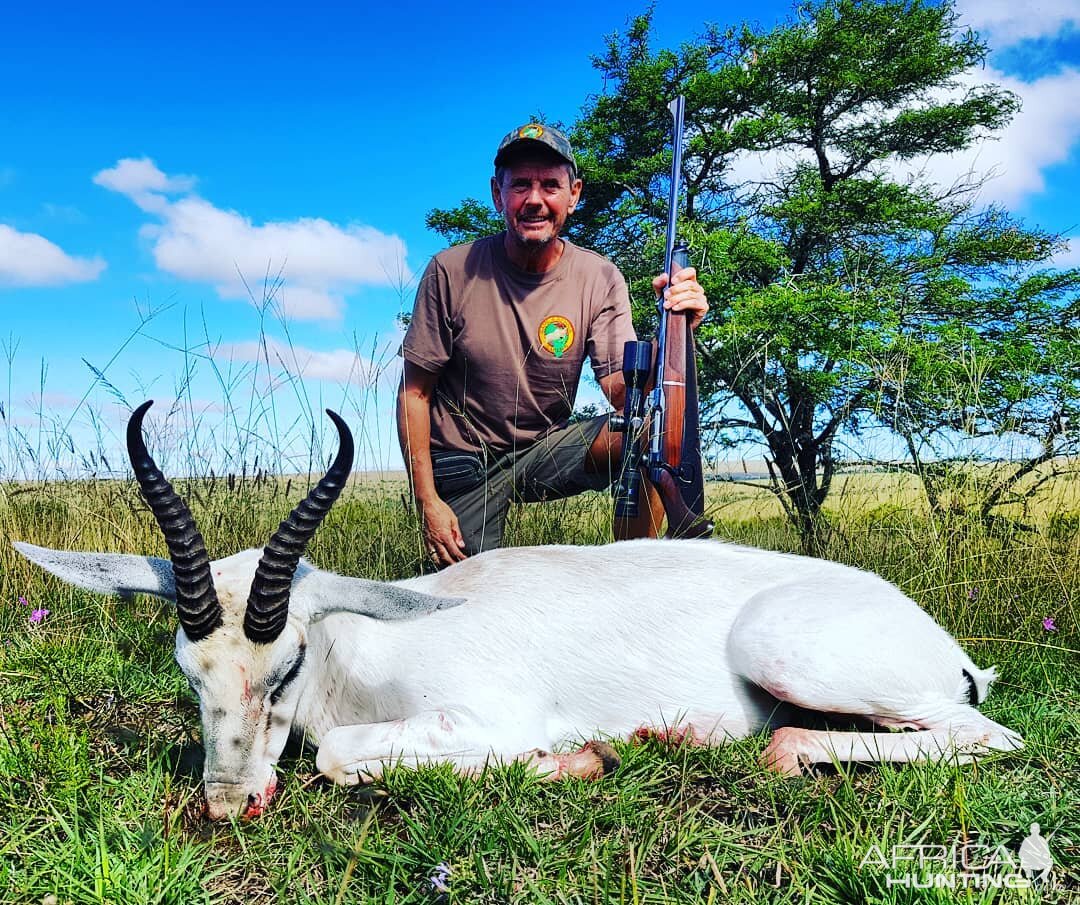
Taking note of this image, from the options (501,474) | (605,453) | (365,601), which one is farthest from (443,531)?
(365,601)

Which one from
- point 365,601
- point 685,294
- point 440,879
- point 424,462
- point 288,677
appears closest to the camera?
point 440,879

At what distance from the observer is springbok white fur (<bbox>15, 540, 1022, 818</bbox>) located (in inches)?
119

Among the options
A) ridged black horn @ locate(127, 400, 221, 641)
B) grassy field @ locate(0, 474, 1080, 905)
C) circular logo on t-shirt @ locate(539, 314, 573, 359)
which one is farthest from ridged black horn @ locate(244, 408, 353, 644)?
circular logo on t-shirt @ locate(539, 314, 573, 359)

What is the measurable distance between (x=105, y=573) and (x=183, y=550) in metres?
0.66

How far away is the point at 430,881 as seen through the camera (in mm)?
2330

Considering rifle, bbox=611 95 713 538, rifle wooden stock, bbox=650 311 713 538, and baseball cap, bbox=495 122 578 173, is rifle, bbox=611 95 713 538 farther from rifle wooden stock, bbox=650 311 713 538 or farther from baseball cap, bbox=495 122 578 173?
baseball cap, bbox=495 122 578 173

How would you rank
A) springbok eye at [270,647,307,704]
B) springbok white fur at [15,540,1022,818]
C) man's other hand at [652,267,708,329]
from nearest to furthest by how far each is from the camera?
springbok eye at [270,647,307,704] < springbok white fur at [15,540,1022,818] < man's other hand at [652,267,708,329]

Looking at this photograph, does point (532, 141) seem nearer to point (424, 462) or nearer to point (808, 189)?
point (424, 462)

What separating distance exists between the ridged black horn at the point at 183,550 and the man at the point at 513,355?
2.83 m

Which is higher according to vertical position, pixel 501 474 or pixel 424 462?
pixel 424 462

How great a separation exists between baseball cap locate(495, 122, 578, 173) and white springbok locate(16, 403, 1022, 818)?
11.0 feet

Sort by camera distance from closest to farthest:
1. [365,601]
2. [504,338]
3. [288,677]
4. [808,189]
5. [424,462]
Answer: [288,677]
[365,601]
[424,462]
[504,338]
[808,189]

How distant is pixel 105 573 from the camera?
3166 millimetres

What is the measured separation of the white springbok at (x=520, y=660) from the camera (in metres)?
2.81
